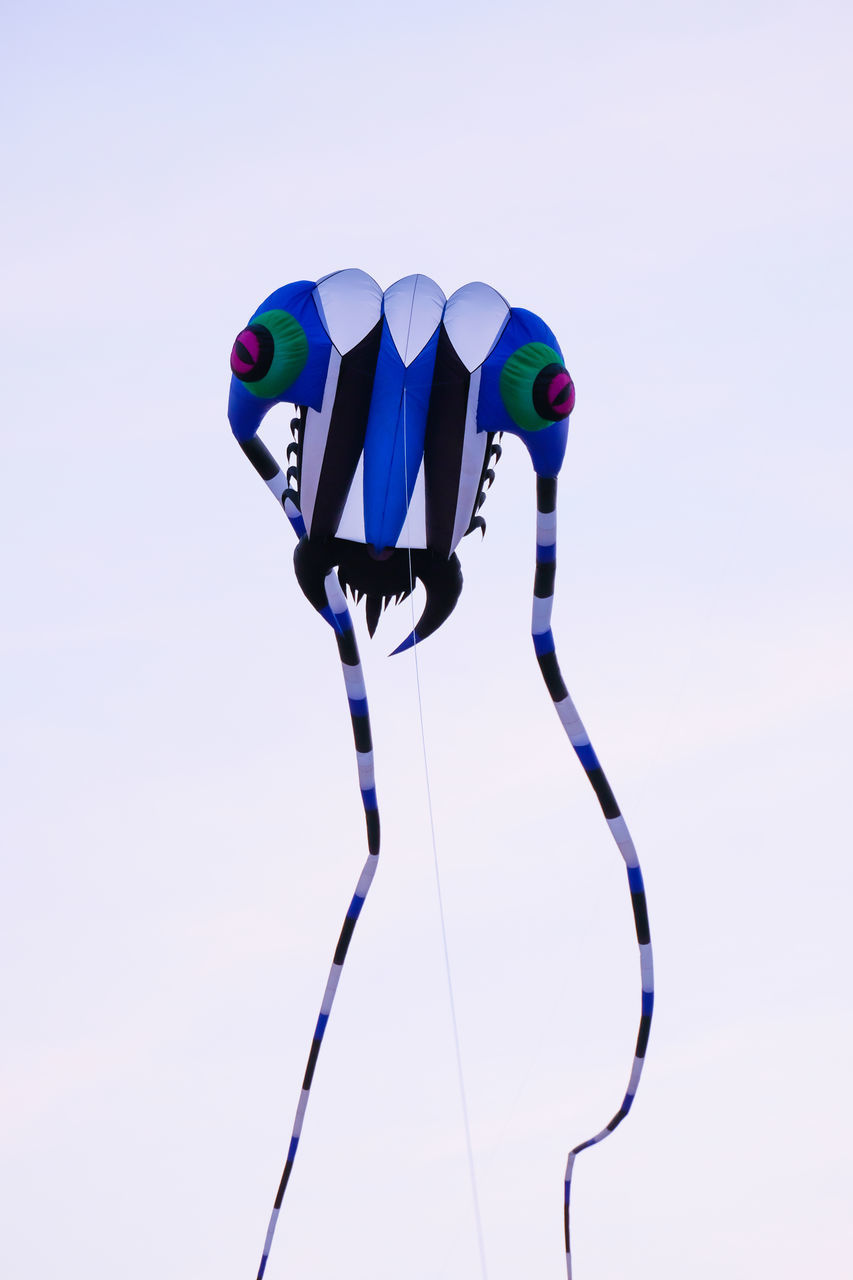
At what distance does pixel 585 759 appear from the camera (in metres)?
14.0

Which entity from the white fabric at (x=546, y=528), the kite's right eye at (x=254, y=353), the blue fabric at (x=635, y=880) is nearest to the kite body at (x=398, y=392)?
the kite's right eye at (x=254, y=353)

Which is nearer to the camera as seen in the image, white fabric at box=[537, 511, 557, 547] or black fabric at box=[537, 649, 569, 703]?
white fabric at box=[537, 511, 557, 547]

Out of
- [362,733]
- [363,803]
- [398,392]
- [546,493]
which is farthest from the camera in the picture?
[363,803]

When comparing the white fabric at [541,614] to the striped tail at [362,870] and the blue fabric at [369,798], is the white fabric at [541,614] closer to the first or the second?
the striped tail at [362,870]

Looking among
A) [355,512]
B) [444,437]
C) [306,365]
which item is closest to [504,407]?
[444,437]

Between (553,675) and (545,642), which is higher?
(545,642)

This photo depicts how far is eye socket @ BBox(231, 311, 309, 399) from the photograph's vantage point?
13.2 meters

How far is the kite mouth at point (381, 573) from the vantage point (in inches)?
540

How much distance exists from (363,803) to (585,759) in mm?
1630

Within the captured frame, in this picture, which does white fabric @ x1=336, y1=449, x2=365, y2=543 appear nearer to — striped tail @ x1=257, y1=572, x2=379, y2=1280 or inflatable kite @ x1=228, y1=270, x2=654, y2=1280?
inflatable kite @ x1=228, y1=270, x2=654, y2=1280

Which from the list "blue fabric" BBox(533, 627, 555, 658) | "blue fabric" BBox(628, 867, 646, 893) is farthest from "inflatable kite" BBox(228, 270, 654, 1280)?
"blue fabric" BBox(628, 867, 646, 893)

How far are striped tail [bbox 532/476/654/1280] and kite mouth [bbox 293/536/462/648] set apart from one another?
584 mm

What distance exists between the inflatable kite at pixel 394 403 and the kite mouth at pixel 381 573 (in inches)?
0.9

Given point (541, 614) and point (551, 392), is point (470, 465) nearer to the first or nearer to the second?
point (551, 392)
